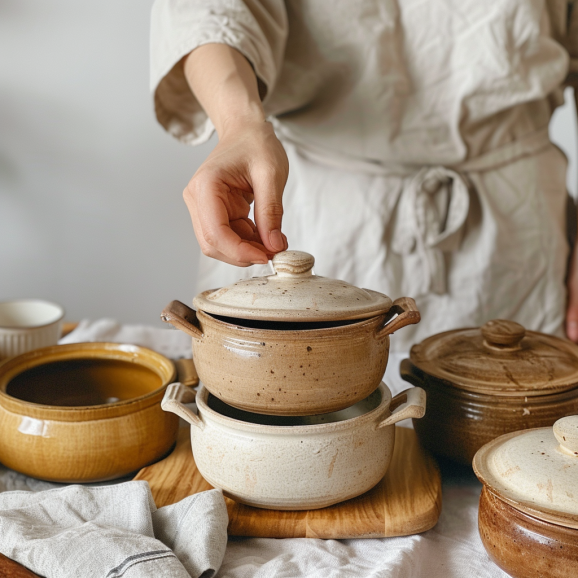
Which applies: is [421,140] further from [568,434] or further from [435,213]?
[568,434]

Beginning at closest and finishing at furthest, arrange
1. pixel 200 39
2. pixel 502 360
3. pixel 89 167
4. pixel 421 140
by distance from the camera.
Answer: pixel 502 360 → pixel 200 39 → pixel 421 140 → pixel 89 167

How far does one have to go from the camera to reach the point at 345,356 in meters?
0.57

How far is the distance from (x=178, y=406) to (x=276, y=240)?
8.2 inches

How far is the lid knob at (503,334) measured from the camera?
70 cm

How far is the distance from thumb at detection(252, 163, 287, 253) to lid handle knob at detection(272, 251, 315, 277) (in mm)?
37

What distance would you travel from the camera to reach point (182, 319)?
61 centimetres

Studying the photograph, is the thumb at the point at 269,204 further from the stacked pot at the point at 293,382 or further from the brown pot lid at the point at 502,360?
the brown pot lid at the point at 502,360

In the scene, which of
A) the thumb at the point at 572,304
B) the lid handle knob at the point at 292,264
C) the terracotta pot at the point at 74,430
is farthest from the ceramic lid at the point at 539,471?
the thumb at the point at 572,304

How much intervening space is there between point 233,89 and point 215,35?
0.38ft

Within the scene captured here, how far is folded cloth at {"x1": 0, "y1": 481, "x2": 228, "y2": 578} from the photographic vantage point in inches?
18.8

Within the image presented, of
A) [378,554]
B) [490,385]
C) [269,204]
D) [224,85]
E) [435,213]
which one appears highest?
[224,85]

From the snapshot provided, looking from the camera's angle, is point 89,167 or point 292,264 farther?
point 89,167

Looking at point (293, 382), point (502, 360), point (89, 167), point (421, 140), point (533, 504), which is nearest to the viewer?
point (533, 504)

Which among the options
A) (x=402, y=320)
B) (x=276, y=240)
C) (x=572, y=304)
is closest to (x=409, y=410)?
(x=402, y=320)
